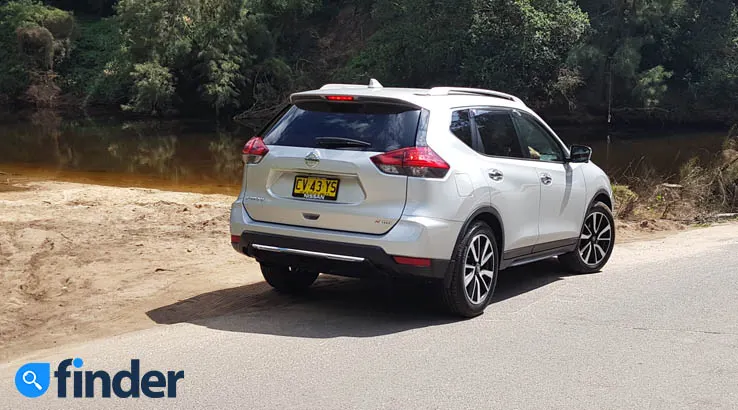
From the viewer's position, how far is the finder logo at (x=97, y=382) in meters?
5.44

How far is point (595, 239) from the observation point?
31.2 feet

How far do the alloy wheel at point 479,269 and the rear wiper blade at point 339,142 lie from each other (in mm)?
1191

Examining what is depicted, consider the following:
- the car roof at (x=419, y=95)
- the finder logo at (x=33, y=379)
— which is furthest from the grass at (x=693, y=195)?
the finder logo at (x=33, y=379)

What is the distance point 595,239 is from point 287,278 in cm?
348

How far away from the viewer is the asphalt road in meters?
5.33

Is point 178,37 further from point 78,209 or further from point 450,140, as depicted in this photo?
point 450,140

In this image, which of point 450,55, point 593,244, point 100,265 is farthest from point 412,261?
point 450,55

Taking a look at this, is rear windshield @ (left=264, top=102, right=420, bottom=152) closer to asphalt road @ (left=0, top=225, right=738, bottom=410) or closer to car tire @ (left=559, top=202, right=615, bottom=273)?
asphalt road @ (left=0, top=225, right=738, bottom=410)

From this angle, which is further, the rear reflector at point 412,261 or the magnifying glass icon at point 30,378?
the rear reflector at point 412,261

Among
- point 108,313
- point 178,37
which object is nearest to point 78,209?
point 108,313

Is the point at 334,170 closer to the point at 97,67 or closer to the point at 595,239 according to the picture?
the point at 595,239

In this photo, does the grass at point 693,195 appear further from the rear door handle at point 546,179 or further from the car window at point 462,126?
the car window at point 462,126

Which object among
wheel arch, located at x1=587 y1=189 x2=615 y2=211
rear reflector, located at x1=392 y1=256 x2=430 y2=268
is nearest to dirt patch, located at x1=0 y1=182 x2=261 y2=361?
rear reflector, located at x1=392 y1=256 x2=430 y2=268

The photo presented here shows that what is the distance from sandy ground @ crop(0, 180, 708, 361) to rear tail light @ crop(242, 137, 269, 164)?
1.41 m
